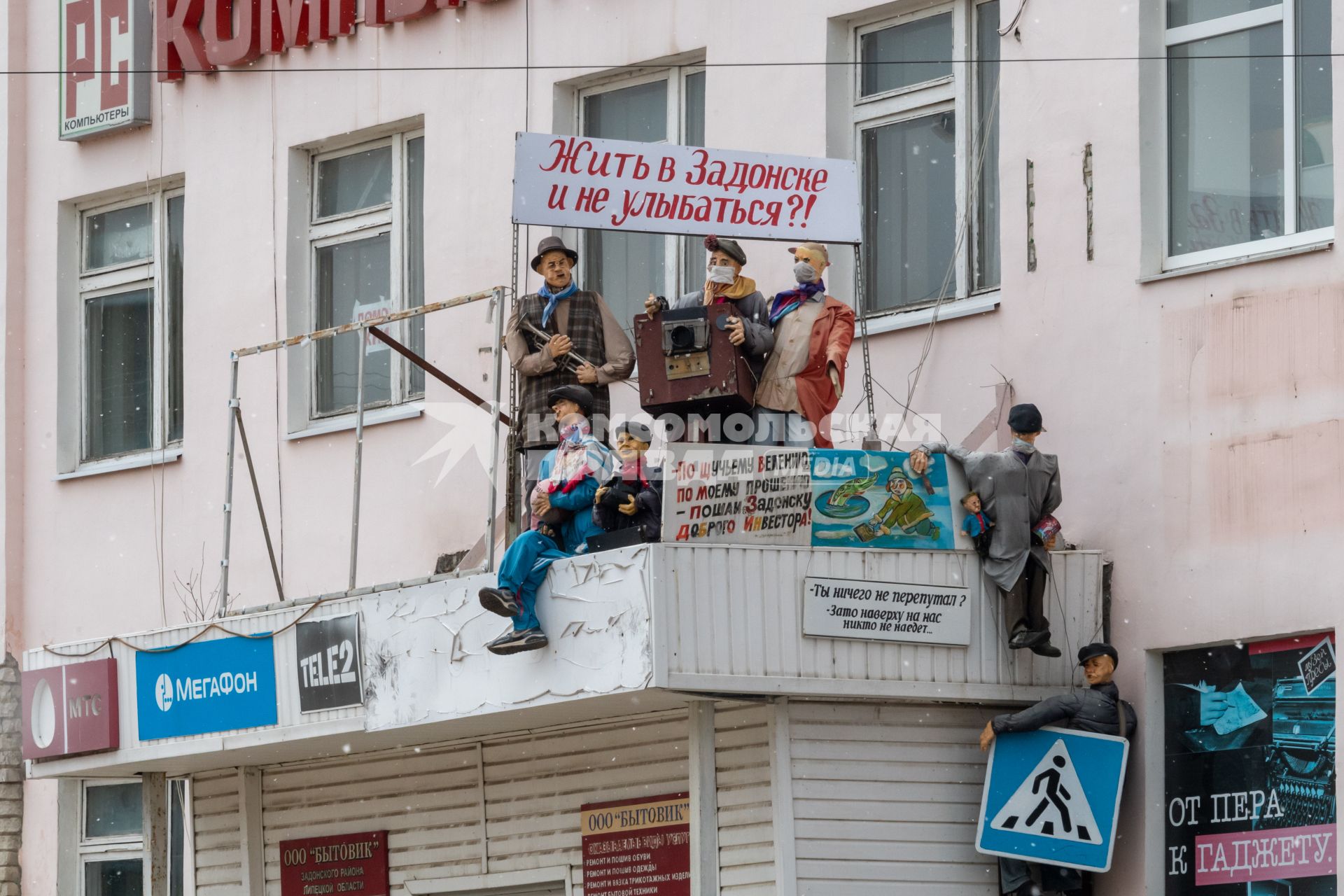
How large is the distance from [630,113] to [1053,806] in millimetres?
5323

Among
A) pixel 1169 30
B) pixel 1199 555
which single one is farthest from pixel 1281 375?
pixel 1169 30

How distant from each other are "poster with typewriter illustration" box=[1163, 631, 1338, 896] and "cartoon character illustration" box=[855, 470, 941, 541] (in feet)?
4.56

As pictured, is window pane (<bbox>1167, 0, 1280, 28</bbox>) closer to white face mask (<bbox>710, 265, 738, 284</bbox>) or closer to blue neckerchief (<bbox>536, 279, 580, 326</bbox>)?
white face mask (<bbox>710, 265, 738, 284</bbox>)

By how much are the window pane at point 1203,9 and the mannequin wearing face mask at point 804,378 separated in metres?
2.19

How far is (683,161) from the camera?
12.9m

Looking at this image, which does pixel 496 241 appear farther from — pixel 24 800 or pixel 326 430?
pixel 24 800

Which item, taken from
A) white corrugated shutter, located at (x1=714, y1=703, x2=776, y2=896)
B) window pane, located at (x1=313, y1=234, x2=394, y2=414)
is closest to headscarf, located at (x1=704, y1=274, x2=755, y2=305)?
white corrugated shutter, located at (x1=714, y1=703, x2=776, y2=896)

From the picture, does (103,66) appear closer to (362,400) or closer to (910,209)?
(362,400)

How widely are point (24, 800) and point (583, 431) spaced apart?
662 centimetres

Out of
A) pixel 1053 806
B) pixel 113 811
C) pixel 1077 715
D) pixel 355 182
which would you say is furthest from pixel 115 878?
pixel 1077 715

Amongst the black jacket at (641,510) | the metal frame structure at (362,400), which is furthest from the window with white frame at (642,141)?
the black jacket at (641,510)

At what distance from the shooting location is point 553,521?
41.2 ft

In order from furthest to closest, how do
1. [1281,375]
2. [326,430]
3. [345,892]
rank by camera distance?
[326,430] → [345,892] → [1281,375]

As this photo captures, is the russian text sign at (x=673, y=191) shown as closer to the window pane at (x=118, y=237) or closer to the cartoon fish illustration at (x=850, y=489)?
the cartoon fish illustration at (x=850, y=489)
